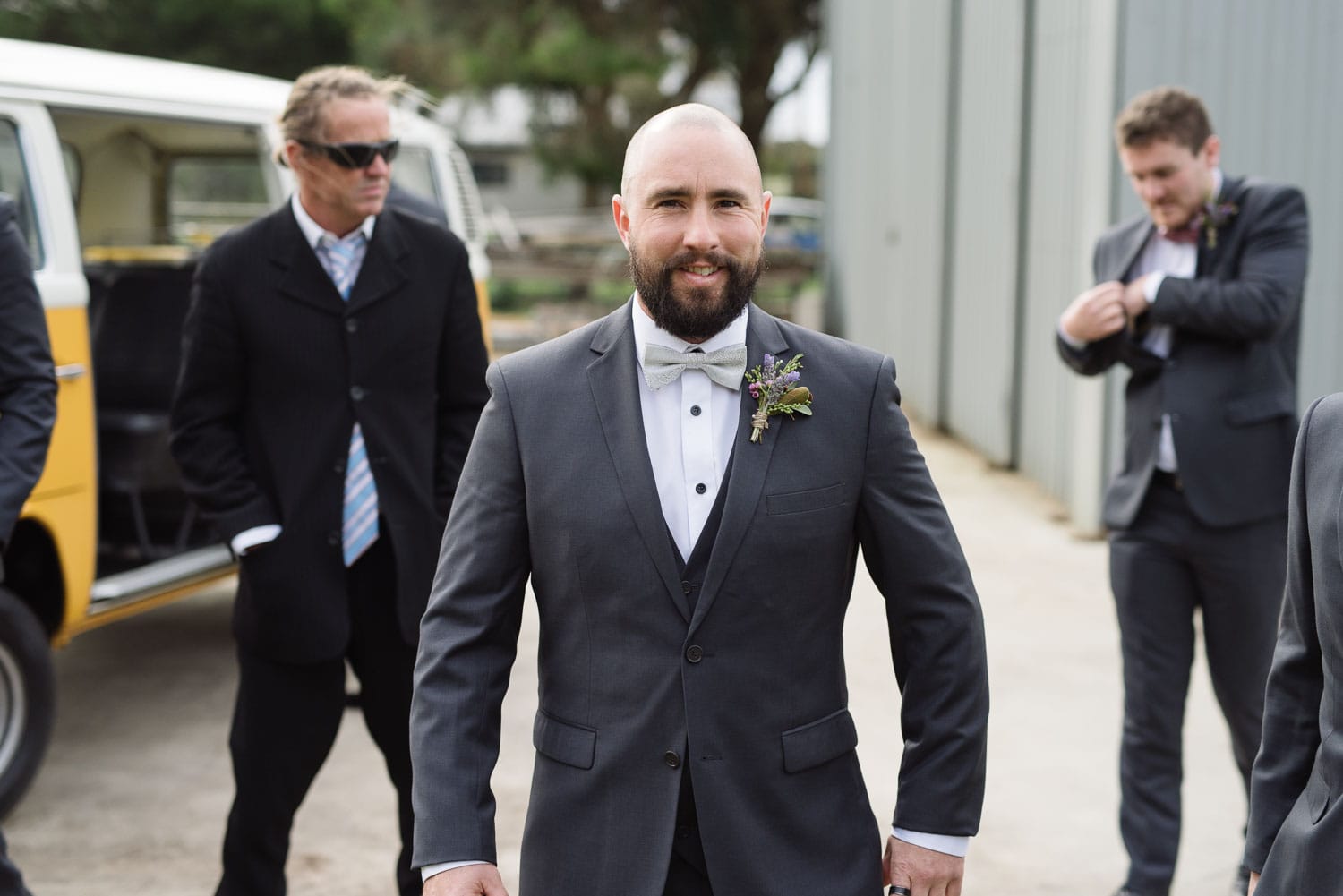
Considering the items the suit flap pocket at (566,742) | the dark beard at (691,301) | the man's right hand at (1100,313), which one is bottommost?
the suit flap pocket at (566,742)

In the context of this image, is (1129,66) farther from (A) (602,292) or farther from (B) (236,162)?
(A) (602,292)

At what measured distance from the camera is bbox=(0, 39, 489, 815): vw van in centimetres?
520

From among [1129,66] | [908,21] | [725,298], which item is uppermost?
[908,21]

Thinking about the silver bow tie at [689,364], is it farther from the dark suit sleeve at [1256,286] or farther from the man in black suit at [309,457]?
the dark suit sleeve at [1256,286]

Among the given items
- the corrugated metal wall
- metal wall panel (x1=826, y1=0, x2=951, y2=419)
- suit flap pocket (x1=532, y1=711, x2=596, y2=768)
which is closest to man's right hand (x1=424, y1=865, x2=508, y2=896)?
suit flap pocket (x1=532, y1=711, x2=596, y2=768)

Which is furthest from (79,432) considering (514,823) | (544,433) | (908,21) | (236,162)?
(908,21)

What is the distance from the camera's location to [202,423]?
12.8ft

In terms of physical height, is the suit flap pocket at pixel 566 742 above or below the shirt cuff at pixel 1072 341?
below

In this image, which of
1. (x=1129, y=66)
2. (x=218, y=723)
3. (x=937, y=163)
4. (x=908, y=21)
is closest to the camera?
(x=218, y=723)

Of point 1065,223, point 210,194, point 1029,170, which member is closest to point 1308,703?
point 210,194

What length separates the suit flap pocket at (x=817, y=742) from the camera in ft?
8.09

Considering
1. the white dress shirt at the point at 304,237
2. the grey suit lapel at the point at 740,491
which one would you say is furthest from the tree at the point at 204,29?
the grey suit lapel at the point at 740,491

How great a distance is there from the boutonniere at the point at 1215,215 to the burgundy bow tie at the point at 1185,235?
5cm

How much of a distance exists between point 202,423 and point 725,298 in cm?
190
